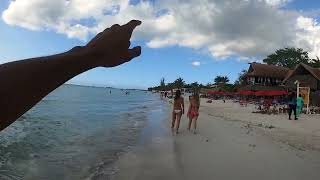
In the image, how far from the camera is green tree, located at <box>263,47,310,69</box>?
87125mm

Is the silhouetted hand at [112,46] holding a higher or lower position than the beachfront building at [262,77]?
lower

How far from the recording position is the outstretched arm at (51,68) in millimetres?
1622

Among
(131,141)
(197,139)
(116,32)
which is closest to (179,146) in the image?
(197,139)

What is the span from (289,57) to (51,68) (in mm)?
90791

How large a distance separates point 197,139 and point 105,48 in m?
10.2

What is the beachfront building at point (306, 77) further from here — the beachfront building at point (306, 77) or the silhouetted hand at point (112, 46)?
the silhouetted hand at point (112, 46)

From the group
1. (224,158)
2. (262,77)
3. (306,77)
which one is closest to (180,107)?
(224,158)

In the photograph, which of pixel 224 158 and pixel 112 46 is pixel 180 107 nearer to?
pixel 224 158

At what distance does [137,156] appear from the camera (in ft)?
31.6

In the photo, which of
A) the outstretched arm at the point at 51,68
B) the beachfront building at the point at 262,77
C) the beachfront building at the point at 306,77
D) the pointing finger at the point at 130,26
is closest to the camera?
the outstretched arm at the point at 51,68

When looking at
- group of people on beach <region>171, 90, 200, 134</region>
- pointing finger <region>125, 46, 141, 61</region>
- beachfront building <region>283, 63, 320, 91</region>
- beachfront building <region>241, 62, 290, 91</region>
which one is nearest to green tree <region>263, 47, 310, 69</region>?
beachfront building <region>241, 62, 290, 91</region>

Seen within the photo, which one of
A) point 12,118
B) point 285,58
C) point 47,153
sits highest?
point 285,58

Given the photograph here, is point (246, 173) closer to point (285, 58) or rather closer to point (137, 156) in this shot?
point (137, 156)

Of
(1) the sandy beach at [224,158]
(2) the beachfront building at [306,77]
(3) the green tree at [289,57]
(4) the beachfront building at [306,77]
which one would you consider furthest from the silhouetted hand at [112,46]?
(3) the green tree at [289,57]
